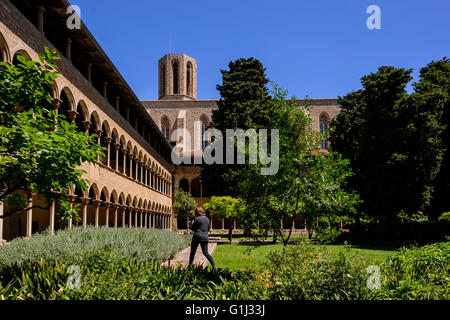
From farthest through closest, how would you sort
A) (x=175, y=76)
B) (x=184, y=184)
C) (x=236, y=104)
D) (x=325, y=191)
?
(x=175, y=76) < (x=184, y=184) < (x=236, y=104) < (x=325, y=191)

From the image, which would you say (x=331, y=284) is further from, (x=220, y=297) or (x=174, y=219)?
(x=174, y=219)

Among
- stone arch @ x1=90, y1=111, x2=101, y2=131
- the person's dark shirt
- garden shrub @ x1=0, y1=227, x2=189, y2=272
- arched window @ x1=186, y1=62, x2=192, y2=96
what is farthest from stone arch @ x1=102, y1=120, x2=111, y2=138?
arched window @ x1=186, y1=62, x2=192, y2=96

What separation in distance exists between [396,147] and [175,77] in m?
39.3

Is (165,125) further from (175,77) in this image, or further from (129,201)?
(129,201)

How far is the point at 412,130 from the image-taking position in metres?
24.3

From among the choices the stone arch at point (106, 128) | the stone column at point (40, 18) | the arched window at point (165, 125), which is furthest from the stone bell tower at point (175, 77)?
the stone column at point (40, 18)

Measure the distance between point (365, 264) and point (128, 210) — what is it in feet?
67.8

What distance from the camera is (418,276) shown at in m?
5.49

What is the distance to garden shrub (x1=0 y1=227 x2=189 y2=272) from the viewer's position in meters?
8.25

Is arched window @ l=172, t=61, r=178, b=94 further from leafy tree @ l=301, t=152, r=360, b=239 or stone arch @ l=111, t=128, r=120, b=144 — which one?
leafy tree @ l=301, t=152, r=360, b=239

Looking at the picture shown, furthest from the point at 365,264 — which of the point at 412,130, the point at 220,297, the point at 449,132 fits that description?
the point at 449,132

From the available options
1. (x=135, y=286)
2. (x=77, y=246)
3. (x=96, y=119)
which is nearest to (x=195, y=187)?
(x=96, y=119)

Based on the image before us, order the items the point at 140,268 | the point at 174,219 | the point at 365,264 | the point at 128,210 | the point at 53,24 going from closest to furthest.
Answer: the point at 365,264 < the point at 140,268 < the point at 53,24 < the point at 128,210 < the point at 174,219

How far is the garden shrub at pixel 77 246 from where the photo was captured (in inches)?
325
